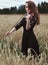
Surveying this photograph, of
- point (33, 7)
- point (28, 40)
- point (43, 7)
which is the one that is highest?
point (33, 7)

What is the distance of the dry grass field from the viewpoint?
421cm

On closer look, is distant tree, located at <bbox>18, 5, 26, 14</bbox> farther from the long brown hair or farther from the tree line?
the long brown hair

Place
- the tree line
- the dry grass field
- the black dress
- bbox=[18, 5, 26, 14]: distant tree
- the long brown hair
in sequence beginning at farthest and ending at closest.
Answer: the tree line, bbox=[18, 5, 26, 14]: distant tree, the black dress, the long brown hair, the dry grass field

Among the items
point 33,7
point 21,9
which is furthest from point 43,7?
point 33,7

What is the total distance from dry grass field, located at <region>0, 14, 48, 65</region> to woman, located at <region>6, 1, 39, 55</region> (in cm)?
13

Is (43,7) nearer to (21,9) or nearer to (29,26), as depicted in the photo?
(21,9)

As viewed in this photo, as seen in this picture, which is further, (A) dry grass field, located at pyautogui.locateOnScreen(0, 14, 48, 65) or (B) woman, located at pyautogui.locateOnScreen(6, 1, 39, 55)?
(B) woman, located at pyautogui.locateOnScreen(6, 1, 39, 55)

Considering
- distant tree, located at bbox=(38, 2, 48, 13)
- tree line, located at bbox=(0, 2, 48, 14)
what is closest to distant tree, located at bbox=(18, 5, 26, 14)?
tree line, located at bbox=(0, 2, 48, 14)

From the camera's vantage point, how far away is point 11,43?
16.8 ft

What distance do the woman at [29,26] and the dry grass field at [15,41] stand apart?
13 cm

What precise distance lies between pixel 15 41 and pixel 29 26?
0.64 meters

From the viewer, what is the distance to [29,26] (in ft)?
15.4

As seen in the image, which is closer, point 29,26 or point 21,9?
point 29,26

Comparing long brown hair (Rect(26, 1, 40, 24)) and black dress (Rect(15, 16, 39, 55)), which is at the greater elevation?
long brown hair (Rect(26, 1, 40, 24))
